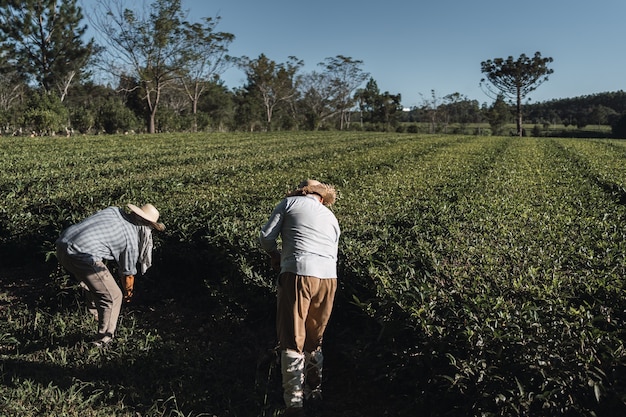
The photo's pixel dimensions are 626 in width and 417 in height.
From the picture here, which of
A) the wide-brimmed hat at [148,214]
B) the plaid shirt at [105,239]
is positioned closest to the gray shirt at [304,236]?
the wide-brimmed hat at [148,214]

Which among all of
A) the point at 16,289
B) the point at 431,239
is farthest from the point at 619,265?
the point at 16,289

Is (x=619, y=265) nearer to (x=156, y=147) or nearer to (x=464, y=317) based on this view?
(x=464, y=317)

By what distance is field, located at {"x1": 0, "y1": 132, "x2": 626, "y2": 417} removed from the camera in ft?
9.16

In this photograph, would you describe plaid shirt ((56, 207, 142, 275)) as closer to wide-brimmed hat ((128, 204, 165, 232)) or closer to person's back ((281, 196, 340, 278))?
wide-brimmed hat ((128, 204, 165, 232))

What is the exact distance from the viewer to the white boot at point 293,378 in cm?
333

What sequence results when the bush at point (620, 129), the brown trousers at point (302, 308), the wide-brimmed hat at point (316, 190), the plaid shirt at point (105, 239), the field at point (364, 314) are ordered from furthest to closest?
the bush at point (620, 129)
the plaid shirt at point (105, 239)
the wide-brimmed hat at point (316, 190)
the brown trousers at point (302, 308)
the field at point (364, 314)

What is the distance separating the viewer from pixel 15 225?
5.80m

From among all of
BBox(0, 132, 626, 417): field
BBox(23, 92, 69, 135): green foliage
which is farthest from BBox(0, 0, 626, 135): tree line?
BBox(0, 132, 626, 417): field

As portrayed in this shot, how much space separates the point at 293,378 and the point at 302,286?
2.14 ft

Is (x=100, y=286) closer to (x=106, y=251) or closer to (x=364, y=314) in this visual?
(x=106, y=251)

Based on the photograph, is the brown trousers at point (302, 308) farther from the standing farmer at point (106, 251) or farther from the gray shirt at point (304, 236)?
the standing farmer at point (106, 251)

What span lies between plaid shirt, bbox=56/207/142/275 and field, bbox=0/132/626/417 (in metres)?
0.74

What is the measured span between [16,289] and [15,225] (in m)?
0.88

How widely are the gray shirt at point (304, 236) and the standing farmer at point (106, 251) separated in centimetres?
134
